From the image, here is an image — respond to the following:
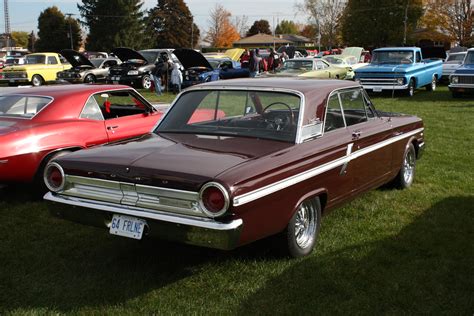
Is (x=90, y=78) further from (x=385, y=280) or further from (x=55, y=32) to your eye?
(x=55, y=32)

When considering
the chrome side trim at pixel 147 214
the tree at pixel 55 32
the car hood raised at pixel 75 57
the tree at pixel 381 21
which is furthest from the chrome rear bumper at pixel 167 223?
the tree at pixel 55 32

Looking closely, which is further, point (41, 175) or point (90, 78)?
point (90, 78)

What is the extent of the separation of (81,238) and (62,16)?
222 feet

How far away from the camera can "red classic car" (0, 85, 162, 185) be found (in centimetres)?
562

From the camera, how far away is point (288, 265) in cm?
413

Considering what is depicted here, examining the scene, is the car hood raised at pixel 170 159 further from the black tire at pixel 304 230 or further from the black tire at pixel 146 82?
the black tire at pixel 146 82

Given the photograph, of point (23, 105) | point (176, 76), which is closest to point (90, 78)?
point (176, 76)

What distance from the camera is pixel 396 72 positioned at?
55.6 feet

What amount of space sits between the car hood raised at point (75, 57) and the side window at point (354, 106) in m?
17.9

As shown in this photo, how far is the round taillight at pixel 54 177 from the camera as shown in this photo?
413cm

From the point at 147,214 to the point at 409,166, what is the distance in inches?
158

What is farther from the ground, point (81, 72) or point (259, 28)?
point (259, 28)

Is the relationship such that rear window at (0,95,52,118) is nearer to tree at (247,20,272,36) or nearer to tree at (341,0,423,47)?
tree at (341,0,423,47)

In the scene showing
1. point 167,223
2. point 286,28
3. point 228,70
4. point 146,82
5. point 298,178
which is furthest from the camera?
point 286,28
